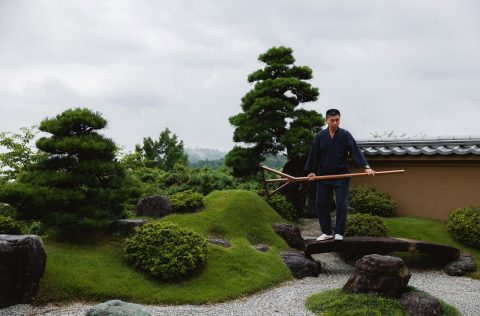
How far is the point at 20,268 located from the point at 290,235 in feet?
22.0

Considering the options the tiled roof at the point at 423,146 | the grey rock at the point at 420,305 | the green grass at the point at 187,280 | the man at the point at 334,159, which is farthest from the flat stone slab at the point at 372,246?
the tiled roof at the point at 423,146

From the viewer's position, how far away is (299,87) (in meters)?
15.7

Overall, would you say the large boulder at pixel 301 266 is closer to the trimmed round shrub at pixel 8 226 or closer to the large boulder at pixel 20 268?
the large boulder at pixel 20 268

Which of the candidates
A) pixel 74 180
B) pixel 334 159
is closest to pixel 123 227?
pixel 74 180

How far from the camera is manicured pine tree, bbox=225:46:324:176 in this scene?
1522 cm

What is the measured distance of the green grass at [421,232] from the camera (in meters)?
11.7

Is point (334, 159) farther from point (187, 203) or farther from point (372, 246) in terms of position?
point (187, 203)

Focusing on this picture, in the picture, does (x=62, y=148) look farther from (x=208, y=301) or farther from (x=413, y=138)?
(x=413, y=138)

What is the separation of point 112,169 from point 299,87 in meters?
8.15

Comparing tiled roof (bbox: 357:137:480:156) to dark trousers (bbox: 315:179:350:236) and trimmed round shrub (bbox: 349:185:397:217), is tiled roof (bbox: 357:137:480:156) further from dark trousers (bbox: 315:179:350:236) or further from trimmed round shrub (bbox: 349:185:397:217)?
dark trousers (bbox: 315:179:350:236)

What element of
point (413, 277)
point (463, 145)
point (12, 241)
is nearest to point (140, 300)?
point (12, 241)

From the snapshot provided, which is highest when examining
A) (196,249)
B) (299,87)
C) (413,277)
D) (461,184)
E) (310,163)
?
(299,87)

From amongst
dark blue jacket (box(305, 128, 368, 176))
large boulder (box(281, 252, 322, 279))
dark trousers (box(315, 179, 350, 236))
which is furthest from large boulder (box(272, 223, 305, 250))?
dark blue jacket (box(305, 128, 368, 176))

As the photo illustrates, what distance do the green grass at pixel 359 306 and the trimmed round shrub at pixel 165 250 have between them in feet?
8.12
